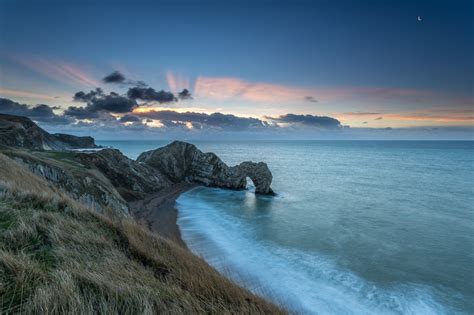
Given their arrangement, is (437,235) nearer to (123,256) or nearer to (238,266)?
(238,266)

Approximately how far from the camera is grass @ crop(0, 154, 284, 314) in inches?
128

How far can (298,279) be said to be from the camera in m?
17.2

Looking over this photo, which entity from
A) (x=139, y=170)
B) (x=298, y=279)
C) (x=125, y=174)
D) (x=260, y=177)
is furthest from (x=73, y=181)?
(x=260, y=177)

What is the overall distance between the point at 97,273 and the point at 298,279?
15.7m

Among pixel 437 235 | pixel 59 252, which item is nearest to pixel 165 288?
pixel 59 252

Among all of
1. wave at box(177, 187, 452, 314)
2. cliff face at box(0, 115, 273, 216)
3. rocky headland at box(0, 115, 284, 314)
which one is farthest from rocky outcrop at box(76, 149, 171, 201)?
rocky headland at box(0, 115, 284, 314)

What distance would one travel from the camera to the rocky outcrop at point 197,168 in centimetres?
4688

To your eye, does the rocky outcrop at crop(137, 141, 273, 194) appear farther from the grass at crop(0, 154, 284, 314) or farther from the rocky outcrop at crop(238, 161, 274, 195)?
the grass at crop(0, 154, 284, 314)

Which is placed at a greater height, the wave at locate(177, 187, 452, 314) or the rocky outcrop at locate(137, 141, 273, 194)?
the rocky outcrop at locate(137, 141, 273, 194)

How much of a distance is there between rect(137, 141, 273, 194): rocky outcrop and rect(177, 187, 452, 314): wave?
1966cm

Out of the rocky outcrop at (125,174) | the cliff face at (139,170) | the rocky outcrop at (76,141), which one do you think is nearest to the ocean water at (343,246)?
the cliff face at (139,170)

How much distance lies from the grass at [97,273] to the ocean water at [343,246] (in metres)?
1.89

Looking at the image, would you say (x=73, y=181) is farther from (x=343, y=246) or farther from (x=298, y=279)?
(x=343, y=246)

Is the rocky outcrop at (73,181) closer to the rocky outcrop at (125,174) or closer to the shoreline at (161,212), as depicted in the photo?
the shoreline at (161,212)
